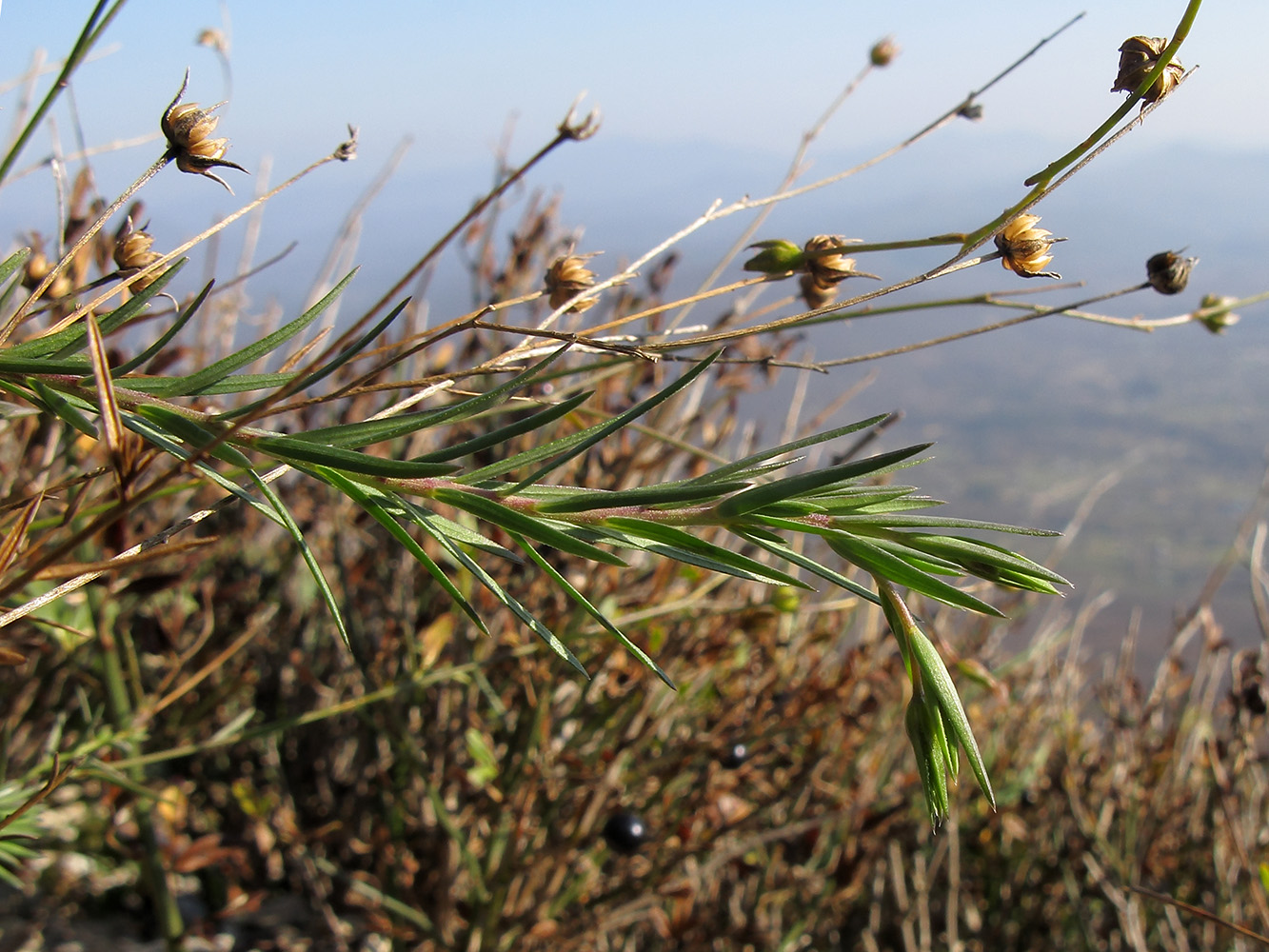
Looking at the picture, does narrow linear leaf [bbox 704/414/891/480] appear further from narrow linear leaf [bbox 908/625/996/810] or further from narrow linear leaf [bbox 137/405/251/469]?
narrow linear leaf [bbox 137/405/251/469]

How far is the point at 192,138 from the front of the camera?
538mm

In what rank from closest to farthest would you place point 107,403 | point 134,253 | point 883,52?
1. point 107,403
2. point 134,253
3. point 883,52

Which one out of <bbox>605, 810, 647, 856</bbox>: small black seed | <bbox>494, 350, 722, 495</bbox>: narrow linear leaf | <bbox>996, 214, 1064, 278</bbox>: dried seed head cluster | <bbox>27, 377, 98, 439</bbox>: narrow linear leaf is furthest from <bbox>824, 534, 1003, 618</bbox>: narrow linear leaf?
<bbox>605, 810, 647, 856</bbox>: small black seed

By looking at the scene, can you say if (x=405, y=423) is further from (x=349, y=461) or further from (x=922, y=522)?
(x=922, y=522)

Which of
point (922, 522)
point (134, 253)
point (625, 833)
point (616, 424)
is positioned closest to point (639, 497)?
point (616, 424)

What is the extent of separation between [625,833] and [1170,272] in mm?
858

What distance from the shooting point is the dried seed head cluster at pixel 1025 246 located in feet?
1.90

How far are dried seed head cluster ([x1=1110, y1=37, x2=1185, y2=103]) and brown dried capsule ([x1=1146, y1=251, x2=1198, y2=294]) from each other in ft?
0.62

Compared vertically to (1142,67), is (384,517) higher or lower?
lower

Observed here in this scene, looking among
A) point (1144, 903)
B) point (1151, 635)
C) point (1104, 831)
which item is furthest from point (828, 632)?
point (1151, 635)

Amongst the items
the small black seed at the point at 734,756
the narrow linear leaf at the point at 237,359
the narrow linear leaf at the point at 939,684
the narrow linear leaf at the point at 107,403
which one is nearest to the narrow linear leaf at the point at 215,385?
the narrow linear leaf at the point at 237,359

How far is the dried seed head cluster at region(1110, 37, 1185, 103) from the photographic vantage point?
54cm

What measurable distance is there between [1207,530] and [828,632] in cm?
615

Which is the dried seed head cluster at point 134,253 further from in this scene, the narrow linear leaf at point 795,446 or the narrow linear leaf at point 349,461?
the narrow linear leaf at point 795,446
